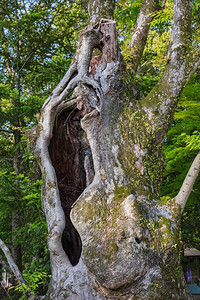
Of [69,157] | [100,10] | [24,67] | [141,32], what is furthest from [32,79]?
[69,157]

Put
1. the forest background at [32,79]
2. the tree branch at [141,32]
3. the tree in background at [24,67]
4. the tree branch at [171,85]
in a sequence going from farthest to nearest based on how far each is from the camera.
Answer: the tree in background at [24,67] → the forest background at [32,79] → the tree branch at [141,32] → the tree branch at [171,85]

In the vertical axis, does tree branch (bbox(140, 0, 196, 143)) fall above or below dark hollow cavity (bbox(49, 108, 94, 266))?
above

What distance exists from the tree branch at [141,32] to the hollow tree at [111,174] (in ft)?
0.12

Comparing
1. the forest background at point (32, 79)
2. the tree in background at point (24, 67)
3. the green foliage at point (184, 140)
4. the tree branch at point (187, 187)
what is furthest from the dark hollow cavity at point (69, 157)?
the tree in background at point (24, 67)

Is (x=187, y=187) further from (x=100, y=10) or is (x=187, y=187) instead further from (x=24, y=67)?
(x=24, y=67)

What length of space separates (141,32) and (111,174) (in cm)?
281

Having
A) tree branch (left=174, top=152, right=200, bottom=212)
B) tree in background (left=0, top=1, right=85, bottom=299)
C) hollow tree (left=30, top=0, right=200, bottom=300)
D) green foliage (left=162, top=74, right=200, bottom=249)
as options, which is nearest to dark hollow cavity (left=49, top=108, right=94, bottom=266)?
hollow tree (left=30, top=0, right=200, bottom=300)

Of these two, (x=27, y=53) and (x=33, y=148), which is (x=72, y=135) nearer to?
(x=33, y=148)

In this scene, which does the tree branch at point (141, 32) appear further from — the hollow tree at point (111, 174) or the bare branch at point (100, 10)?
the bare branch at point (100, 10)

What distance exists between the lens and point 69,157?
436cm

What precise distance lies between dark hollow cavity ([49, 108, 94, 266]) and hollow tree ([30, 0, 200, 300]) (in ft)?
0.05

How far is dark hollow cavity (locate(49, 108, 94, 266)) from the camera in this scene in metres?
4.23

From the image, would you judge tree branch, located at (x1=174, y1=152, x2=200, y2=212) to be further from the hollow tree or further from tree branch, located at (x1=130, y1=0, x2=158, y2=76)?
tree branch, located at (x1=130, y1=0, x2=158, y2=76)

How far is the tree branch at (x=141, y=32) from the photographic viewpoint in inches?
184
